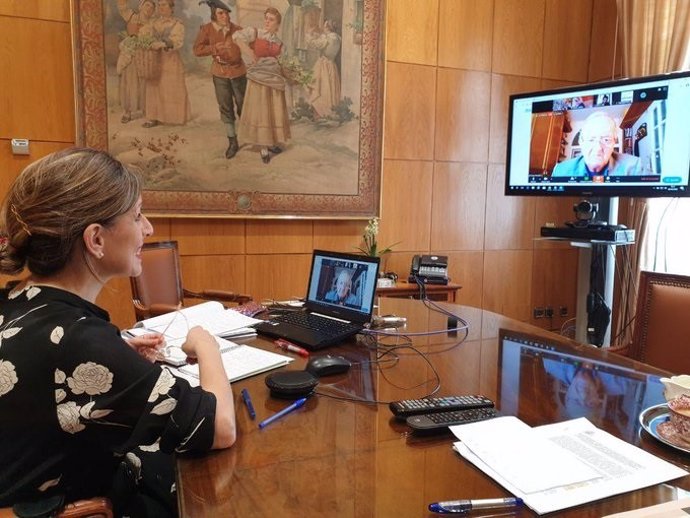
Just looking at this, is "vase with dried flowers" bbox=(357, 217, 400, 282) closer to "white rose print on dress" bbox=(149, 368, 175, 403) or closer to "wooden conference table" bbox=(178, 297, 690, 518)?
"wooden conference table" bbox=(178, 297, 690, 518)

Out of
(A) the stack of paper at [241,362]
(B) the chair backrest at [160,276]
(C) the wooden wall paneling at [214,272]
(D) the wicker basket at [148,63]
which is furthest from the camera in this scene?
(C) the wooden wall paneling at [214,272]

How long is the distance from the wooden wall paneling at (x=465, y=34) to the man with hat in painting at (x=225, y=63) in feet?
5.19

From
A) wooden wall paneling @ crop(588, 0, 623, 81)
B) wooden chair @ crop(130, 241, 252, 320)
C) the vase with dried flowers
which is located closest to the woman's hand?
wooden chair @ crop(130, 241, 252, 320)

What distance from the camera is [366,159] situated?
3.82 m

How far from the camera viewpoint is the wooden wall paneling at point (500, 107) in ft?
14.0

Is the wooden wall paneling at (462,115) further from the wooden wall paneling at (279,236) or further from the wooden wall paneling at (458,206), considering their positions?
the wooden wall paneling at (279,236)

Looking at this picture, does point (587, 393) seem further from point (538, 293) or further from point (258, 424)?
point (538, 293)

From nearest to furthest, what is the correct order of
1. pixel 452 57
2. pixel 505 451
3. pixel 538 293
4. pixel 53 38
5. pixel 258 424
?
pixel 505 451 < pixel 258 424 < pixel 53 38 < pixel 452 57 < pixel 538 293

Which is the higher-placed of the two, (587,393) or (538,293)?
(587,393)

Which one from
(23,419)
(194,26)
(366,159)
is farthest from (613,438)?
(194,26)

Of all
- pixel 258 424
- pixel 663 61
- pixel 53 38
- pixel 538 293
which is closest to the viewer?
pixel 258 424

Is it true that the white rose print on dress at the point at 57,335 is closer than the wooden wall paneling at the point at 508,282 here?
Yes

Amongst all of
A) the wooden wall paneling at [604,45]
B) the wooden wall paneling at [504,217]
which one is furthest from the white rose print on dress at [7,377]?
the wooden wall paneling at [604,45]

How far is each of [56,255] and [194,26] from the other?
2691 mm
